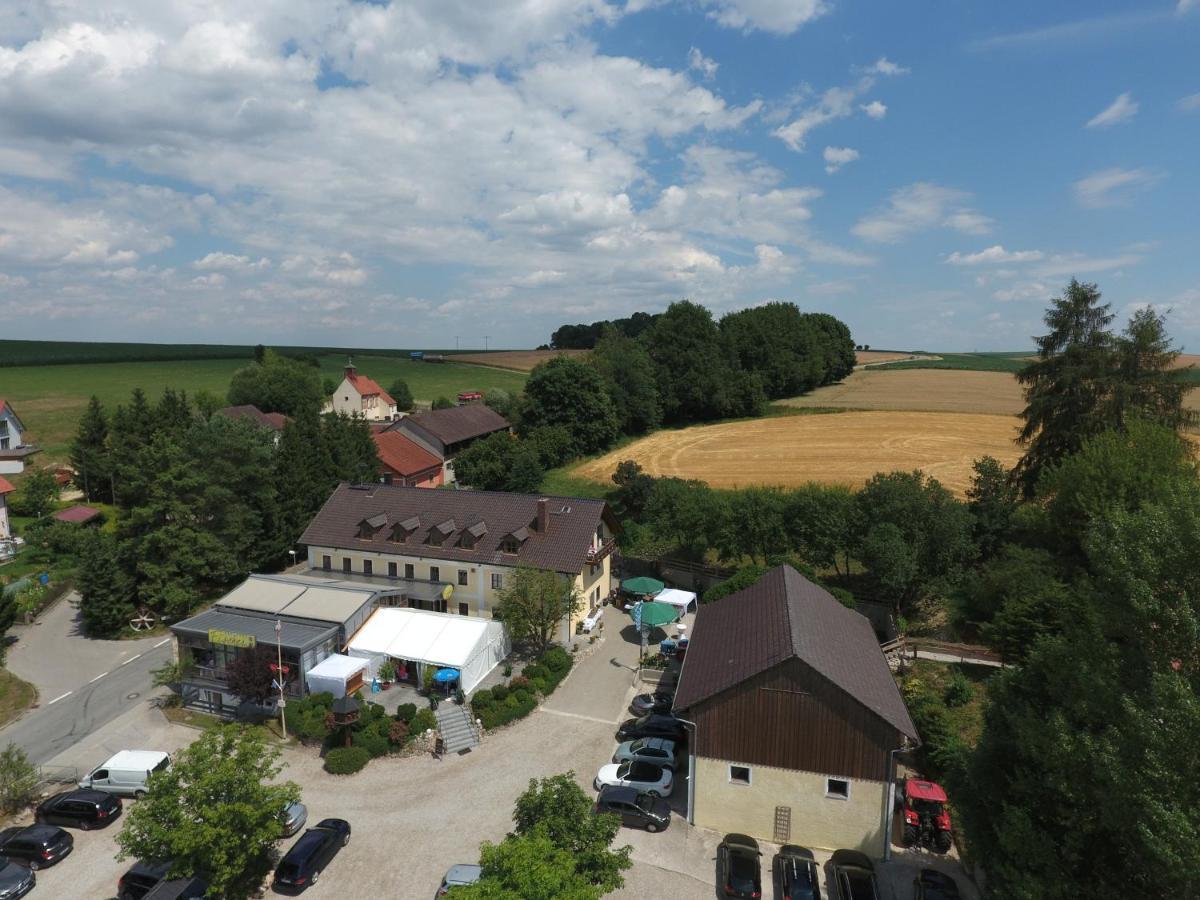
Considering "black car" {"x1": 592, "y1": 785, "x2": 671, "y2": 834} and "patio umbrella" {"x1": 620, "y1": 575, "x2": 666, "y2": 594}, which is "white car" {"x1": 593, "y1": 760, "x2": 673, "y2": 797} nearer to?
"black car" {"x1": 592, "y1": 785, "x2": 671, "y2": 834}

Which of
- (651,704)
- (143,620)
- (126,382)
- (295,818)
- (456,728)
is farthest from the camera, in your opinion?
(126,382)

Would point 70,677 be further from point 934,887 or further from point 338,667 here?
point 934,887

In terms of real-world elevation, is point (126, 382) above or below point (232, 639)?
above

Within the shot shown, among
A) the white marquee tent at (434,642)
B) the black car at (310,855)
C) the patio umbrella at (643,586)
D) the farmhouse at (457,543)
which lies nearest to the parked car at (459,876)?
the black car at (310,855)

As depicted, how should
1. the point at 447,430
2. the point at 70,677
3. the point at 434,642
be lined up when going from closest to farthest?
the point at 434,642 → the point at 70,677 → the point at 447,430

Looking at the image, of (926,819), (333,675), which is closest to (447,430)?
(333,675)

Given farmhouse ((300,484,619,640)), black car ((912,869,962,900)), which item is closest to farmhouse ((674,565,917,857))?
black car ((912,869,962,900))

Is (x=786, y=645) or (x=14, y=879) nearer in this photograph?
(x=14, y=879)

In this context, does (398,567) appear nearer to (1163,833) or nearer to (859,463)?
(1163,833)

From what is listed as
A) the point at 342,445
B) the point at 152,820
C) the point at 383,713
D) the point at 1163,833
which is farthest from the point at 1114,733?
the point at 342,445
